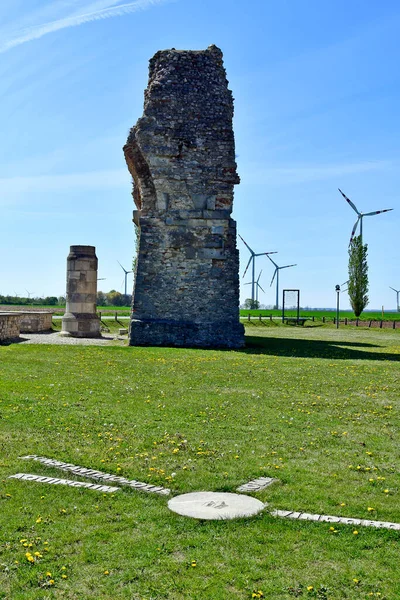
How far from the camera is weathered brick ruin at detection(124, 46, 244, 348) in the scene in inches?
1070

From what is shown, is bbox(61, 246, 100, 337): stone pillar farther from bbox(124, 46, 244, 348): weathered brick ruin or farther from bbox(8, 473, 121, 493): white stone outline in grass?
bbox(8, 473, 121, 493): white stone outline in grass

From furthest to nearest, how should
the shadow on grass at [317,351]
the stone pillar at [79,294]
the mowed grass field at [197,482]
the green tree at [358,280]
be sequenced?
the green tree at [358,280], the stone pillar at [79,294], the shadow on grass at [317,351], the mowed grass field at [197,482]

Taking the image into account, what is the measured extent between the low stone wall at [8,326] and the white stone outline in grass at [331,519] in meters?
21.9

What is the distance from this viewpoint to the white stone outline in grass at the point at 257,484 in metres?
7.50

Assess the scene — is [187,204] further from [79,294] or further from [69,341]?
[79,294]

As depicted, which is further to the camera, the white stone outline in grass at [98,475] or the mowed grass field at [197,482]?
the white stone outline in grass at [98,475]

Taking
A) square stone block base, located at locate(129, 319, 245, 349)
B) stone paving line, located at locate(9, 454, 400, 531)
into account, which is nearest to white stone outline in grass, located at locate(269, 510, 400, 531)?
stone paving line, located at locate(9, 454, 400, 531)

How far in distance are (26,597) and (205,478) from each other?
3243 millimetres

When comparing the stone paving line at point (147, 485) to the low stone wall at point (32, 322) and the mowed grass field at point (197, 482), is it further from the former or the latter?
the low stone wall at point (32, 322)

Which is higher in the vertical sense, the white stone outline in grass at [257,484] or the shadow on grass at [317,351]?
the shadow on grass at [317,351]

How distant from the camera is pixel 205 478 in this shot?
26.0 ft

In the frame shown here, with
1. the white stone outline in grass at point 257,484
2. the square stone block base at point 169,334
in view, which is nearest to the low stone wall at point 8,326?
the square stone block base at point 169,334

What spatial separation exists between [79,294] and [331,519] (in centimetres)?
2755

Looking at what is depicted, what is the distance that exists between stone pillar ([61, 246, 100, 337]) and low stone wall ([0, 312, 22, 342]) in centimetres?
410
